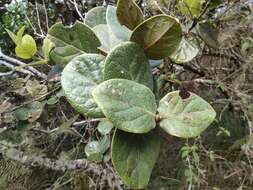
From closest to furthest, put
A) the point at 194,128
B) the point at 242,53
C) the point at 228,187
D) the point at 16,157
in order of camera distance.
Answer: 1. the point at 194,128
2. the point at 16,157
3. the point at 242,53
4. the point at 228,187

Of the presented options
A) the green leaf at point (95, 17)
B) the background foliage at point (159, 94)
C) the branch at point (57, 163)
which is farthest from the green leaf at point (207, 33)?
the branch at point (57, 163)

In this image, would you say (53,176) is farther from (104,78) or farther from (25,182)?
(104,78)

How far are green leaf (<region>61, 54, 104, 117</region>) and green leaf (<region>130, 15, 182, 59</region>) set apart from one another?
36 millimetres

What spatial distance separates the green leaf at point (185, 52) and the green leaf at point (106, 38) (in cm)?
9

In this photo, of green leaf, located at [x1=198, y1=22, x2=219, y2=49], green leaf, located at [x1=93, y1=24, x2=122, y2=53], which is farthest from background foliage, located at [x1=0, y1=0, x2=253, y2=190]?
green leaf, located at [x1=93, y1=24, x2=122, y2=53]

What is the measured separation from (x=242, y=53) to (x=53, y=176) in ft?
3.40

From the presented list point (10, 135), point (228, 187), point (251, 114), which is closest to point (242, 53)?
point (251, 114)

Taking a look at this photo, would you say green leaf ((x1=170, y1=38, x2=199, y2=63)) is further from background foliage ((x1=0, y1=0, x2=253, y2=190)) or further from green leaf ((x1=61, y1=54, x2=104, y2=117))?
green leaf ((x1=61, y1=54, x2=104, y2=117))

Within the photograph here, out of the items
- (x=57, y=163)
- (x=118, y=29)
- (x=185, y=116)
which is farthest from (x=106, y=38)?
(x=57, y=163)

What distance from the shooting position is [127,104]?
9.8 inches

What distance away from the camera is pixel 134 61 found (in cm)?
Result: 28

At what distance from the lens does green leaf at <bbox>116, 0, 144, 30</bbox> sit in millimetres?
295

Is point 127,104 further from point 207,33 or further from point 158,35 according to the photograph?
point 207,33

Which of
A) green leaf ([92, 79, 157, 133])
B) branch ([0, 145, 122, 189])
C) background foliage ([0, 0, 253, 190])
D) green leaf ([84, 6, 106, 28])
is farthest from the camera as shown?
branch ([0, 145, 122, 189])
